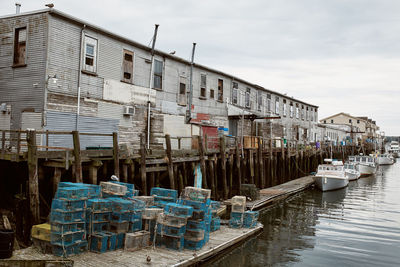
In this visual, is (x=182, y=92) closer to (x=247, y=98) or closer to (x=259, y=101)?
(x=247, y=98)

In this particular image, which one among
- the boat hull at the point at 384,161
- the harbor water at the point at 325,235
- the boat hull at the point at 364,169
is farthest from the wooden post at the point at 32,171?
the boat hull at the point at 384,161

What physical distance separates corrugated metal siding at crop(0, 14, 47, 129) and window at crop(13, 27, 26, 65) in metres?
0.19

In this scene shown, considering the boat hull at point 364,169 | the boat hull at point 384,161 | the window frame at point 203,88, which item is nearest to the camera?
the window frame at point 203,88

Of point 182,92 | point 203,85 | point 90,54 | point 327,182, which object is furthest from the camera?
point 327,182

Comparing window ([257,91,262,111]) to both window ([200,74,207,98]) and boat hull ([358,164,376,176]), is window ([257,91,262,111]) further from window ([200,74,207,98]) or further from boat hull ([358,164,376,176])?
boat hull ([358,164,376,176])

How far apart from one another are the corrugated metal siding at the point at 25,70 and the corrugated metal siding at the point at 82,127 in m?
0.88

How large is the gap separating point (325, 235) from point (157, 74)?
13632 millimetres

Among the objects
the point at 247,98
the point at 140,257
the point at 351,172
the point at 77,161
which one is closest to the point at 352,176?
the point at 351,172

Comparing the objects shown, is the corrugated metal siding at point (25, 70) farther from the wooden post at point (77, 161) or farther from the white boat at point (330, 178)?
the white boat at point (330, 178)

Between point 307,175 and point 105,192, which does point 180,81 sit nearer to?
point 105,192

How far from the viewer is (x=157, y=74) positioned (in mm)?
21516

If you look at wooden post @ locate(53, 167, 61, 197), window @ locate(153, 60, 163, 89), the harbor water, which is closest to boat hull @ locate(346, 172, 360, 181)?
the harbor water

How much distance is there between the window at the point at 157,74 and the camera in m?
21.3

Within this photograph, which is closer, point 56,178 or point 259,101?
point 56,178
